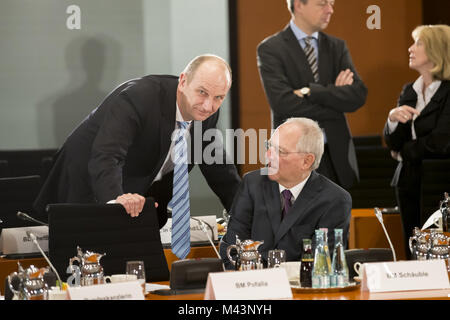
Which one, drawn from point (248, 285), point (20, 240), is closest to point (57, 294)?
point (248, 285)

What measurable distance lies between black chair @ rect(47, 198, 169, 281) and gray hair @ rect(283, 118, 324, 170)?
2.24ft

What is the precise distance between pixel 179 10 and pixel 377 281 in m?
3.19

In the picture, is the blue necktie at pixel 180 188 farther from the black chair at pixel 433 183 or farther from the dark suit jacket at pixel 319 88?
the black chair at pixel 433 183

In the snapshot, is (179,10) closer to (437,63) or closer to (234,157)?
(234,157)

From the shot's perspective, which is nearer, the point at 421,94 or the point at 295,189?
the point at 295,189

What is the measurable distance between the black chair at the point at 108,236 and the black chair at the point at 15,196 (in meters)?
1.55

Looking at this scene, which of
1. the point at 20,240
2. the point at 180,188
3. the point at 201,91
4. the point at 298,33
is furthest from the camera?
the point at 298,33

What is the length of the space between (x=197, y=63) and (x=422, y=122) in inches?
61.3

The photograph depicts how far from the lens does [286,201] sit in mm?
3703

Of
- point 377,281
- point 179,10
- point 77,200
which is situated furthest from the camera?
point 179,10

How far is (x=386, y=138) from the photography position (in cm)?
600

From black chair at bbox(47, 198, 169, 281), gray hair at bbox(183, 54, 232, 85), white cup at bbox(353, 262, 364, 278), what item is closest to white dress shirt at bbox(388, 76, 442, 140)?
gray hair at bbox(183, 54, 232, 85)

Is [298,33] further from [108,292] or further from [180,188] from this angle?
[108,292]
